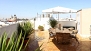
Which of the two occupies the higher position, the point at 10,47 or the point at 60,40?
the point at 10,47

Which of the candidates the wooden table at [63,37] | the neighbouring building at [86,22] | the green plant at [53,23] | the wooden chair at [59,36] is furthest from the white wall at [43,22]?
the wooden table at [63,37]

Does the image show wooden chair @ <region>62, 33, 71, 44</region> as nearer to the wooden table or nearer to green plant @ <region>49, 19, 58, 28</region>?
the wooden table

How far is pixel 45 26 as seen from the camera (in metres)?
15.7

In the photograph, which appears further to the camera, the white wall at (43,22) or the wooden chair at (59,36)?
the white wall at (43,22)

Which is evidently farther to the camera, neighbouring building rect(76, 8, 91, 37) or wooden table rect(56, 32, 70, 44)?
neighbouring building rect(76, 8, 91, 37)

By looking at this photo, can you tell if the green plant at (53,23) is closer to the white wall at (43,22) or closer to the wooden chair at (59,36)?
the white wall at (43,22)

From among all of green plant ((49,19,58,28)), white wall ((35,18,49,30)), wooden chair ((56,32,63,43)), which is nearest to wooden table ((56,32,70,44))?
wooden chair ((56,32,63,43))

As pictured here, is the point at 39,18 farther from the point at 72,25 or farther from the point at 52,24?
the point at 72,25

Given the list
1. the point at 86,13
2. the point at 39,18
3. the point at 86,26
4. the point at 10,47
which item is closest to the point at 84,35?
the point at 86,26

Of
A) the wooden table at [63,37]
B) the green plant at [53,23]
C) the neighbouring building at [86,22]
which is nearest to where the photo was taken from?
the wooden table at [63,37]

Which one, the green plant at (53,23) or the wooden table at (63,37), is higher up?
the green plant at (53,23)

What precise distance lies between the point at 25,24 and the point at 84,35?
5.19 meters

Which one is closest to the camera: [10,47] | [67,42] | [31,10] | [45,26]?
[10,47]

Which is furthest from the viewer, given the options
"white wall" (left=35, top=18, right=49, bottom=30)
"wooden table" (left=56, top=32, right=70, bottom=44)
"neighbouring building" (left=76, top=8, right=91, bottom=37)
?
"white wall" (left=35, top=18, right=49, bottom=30)
